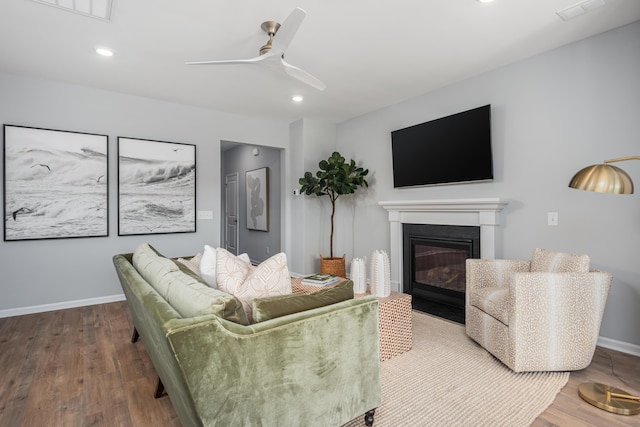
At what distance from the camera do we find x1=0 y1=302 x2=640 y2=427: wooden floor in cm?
185

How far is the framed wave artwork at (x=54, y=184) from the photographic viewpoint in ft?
11.7

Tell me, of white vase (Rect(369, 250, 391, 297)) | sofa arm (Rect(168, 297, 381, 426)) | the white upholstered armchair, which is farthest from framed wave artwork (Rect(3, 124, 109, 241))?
the white upholstered armchair

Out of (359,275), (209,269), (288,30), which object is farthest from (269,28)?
(359,275)

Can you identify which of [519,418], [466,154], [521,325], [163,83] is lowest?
[519,418]

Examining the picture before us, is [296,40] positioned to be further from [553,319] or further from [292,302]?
[553,319]

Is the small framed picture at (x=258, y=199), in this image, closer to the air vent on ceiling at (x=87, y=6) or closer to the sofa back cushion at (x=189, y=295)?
the air vent on ceiling at (x=87, y=6)

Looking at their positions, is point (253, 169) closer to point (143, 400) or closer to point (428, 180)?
point (428, 180)

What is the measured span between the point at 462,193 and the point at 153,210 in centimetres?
380

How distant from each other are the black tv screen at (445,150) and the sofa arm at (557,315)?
5.00ft

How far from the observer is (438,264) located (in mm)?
4129

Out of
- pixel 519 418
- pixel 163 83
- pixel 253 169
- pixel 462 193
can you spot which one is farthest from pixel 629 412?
pixel 253 169

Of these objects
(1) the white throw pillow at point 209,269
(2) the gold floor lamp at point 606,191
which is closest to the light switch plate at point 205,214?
(1) the white throw pillow at point 209,269

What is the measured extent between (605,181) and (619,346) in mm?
1567

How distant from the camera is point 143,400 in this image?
2.04 metres
